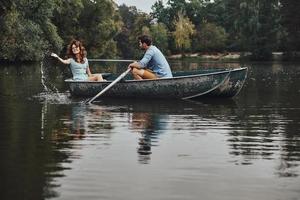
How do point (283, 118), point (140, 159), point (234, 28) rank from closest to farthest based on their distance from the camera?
point (140, 159) < point (283, 118) < point (234, 28)

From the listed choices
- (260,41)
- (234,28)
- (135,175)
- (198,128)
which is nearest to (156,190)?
(135,175)

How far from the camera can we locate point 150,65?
48.7ft

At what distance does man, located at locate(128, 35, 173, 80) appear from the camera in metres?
14.2

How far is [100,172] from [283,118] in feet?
18.5

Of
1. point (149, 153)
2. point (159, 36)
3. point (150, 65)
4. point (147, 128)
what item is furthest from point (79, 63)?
point (159, 36)

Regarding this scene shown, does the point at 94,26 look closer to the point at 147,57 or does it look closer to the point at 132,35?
the point at 132,35

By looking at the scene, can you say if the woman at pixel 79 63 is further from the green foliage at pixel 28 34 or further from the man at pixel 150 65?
the green foliage at pixel 28 34

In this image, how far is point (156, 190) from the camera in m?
5.16

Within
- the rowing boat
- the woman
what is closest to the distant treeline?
the woman

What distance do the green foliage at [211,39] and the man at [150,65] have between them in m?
68.6

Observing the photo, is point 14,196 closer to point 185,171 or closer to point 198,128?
point 185,171

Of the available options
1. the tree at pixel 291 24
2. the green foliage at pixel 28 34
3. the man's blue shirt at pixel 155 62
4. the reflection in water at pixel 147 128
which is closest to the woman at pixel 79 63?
the man's blue shirt at pixel 155 62

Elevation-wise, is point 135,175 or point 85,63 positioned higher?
point 85,63

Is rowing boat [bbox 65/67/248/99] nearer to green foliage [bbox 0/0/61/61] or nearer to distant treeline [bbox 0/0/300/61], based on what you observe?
distant treeline [bbox 0/0/300/61]
